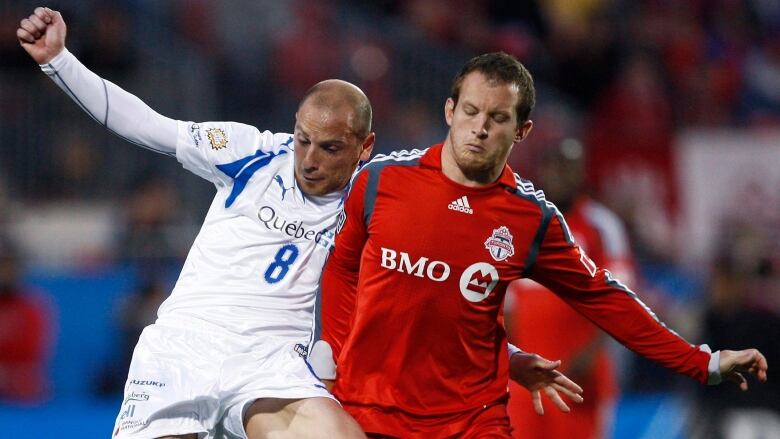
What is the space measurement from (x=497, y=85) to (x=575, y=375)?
10.0 feet

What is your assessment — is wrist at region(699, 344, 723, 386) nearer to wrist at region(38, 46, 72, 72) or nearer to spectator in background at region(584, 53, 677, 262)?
wrist at region(38, 46, 72, 72)

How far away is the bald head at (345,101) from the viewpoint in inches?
192

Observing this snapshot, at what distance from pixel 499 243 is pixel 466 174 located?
0.94 feet

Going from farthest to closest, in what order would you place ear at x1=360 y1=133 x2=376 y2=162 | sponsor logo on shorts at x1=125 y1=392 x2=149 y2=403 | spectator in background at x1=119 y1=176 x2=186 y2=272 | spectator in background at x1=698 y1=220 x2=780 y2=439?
spectator in background at x1=119 y1=176 x2=186 y2=272, spectator in background at x1=698 y1=220 x2=780 y2=439, ear at x1=360 y1=133 x2=376 y2=162, sponsor logo on shorts at x1=125 y1=392 x2=149 y2=403

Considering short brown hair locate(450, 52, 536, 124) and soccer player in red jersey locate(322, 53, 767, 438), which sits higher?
short brown hair locate(450, 52, 536, 124)

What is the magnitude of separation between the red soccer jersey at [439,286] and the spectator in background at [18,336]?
461cm

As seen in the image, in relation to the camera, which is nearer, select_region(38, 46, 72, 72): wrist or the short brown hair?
the short brown hair

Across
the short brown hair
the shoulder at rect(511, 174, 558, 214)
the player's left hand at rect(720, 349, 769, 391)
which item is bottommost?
the player's left hand at rect(720, 349, 769, 391)

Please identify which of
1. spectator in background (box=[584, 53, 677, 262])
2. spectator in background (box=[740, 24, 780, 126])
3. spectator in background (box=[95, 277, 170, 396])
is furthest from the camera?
spectator in background (box=[740, 24, 780, 126])

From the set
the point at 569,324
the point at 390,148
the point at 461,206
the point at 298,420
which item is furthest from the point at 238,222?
the point at 390,148

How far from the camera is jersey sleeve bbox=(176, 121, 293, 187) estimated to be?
16.0 feet

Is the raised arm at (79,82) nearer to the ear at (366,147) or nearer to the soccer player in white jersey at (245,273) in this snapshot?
the soccer player in white jersey at (245,273)

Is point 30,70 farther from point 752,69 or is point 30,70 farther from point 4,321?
point 752,69

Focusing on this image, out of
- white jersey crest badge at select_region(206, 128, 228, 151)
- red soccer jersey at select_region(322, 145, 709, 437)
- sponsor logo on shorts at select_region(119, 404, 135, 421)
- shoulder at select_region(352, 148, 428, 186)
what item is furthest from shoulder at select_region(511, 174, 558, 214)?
sponsor logo on shorts at select_region(119, 404, 135, 421)
